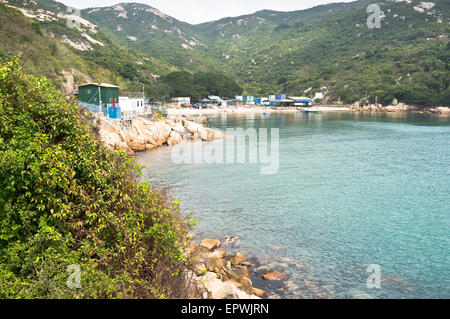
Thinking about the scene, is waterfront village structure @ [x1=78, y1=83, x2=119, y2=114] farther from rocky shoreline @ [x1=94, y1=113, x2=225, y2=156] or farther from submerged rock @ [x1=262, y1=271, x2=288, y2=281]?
submerged rock @ [x1=262, y1=271, x2=288, y2=281]

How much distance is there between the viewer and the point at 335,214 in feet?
62.6

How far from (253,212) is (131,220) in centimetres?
1162

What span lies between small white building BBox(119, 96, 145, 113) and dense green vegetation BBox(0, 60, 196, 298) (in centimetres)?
3495

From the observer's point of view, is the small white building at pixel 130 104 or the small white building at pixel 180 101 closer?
the small white building at pixel 130 104

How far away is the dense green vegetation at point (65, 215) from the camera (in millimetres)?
7047

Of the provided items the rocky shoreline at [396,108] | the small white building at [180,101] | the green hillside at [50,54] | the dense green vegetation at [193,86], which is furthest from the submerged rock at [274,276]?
the rocky shoreline at [396,108]

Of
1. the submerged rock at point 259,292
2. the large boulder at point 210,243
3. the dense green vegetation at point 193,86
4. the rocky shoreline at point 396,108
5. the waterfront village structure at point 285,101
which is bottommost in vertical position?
the submerged rock at point 259,292

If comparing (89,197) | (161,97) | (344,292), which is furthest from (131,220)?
(161,97)

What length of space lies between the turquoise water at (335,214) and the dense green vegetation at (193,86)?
247 ft

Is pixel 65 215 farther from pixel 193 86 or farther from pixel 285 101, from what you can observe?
pixel 285 101

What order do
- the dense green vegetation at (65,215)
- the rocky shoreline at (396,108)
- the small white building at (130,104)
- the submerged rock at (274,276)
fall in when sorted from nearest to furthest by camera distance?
the dense green vegetation at (65,215) < the submerged rock at (274,276) < the small white building at (130,104) < the rocky shoreline at (396,108)

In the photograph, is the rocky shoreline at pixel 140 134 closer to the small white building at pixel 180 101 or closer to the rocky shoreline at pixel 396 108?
the small white building at pixel 180 101
